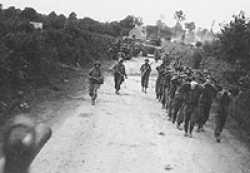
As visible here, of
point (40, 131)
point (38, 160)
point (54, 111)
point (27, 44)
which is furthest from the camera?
point (27, 44)

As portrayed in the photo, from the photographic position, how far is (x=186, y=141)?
9.92m

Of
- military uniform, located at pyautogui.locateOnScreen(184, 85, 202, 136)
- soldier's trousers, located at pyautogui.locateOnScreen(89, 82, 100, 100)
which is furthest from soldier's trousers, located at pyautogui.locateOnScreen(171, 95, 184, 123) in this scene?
soldier's trousers, located at pyautogui.locateOnScreen(89, 82, 100, 100)

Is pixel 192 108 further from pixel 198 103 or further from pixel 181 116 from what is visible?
pixel 181 116

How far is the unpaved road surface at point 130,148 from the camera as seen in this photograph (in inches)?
289

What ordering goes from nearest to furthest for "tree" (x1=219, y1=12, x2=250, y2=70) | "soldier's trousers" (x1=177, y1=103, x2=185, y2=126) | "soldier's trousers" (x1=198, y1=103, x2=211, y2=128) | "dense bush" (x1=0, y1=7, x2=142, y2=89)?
"soldier's trousers" (x1=198, y1=103, x2=211, y2=128) → "soldier's trousers" (x1=177, y1=103, x2=185, y2=126) → "dense bush" (x1=0, y1=7, x2=142, y2=89) → "tree" (x1=219, y1=12, x2=250, y2=70)

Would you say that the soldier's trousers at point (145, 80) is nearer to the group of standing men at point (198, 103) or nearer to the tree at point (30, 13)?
the group of standing men at point (198, 103)

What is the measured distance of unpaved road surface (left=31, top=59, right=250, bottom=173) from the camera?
7.33 meters

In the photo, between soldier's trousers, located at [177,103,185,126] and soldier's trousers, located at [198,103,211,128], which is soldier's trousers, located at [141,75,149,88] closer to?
soldier's trousers, located at [177,103,185,126]

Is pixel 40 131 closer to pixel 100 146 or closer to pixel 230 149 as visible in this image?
pixel 100 146

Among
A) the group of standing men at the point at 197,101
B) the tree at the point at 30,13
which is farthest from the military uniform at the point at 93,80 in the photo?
the tree at the point at 30,13

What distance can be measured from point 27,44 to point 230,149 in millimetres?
8487

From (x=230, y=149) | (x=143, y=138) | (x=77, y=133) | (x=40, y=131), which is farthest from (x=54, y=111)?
(x=40, y=131)

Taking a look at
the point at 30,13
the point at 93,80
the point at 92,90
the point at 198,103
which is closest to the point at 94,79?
the point at 93,80

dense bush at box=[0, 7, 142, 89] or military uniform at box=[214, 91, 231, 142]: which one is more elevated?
dense bush at box=[0, 7, 142, 89]
